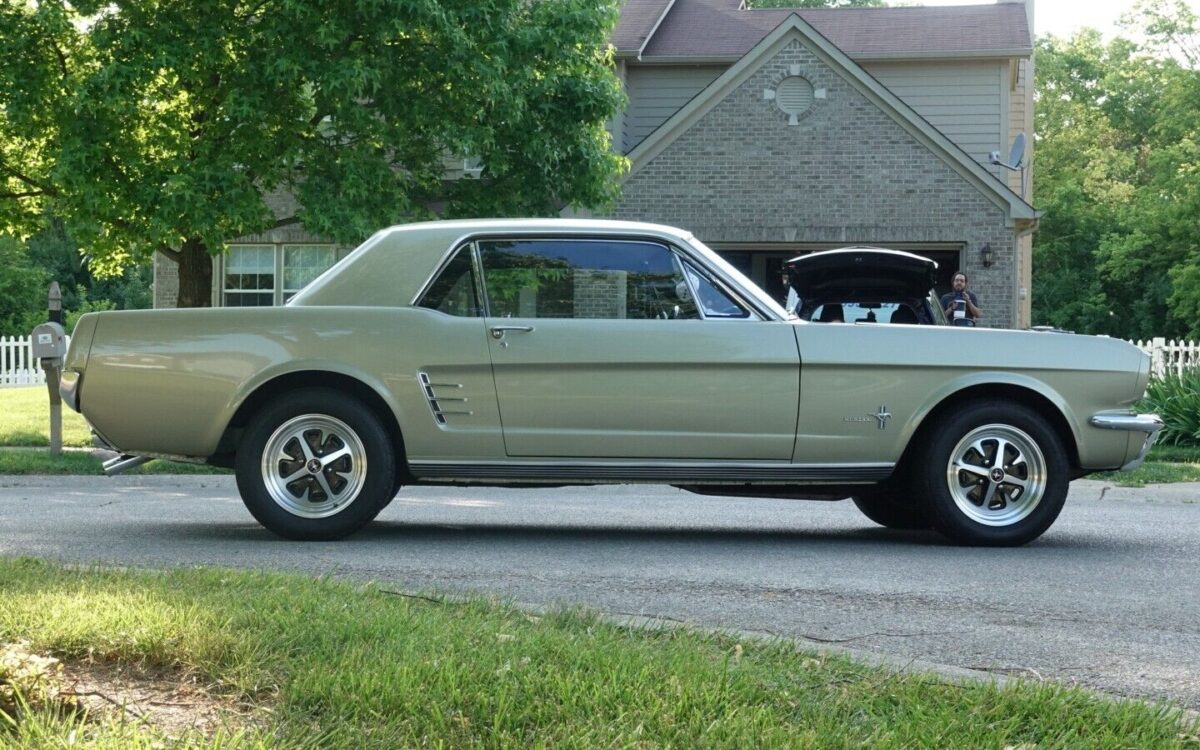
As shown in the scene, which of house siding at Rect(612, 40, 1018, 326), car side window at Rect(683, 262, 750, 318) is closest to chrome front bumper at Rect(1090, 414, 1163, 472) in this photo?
car side window at Rect(683, 262, 750, 318)

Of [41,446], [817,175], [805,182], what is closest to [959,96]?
[817,175]

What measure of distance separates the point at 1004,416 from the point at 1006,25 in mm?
20619

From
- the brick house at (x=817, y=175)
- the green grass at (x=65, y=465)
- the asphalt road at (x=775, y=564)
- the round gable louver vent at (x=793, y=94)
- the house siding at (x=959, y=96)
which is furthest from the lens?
the house siding at (x=959, y=96)

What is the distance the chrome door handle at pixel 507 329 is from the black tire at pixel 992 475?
2206mm

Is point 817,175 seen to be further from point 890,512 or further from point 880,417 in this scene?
point 880,417

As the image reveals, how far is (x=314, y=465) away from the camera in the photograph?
295 inches

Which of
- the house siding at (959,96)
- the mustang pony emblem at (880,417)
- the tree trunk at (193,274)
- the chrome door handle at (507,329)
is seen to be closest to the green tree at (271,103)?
the tree trunk at (193,274)

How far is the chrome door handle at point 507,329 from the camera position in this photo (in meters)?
7.45

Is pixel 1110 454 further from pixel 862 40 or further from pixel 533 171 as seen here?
pixel 862 40

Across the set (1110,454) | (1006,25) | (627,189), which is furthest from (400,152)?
(1006,25)

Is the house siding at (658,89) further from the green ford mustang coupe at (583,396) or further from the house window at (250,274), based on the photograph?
the green ford mustang coupe at (583,396)

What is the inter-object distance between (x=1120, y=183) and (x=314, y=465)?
2161 inches

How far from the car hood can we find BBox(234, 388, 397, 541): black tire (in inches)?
219

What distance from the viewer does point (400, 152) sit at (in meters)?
17.2
